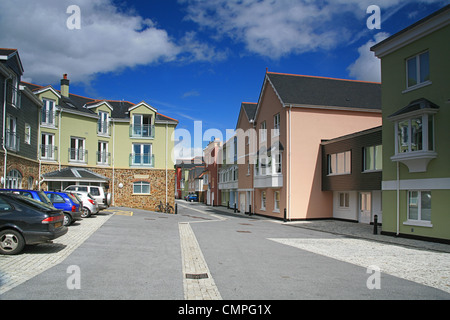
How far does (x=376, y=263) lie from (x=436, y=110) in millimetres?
7595

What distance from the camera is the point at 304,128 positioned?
86.2 feet

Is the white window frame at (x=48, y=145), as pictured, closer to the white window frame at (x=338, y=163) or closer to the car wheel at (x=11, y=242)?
the white window frame at (x=338, y=163)

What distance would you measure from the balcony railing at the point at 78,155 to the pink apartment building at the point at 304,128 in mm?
15417

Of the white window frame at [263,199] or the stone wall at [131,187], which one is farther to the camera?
the stone wall at [131,187]

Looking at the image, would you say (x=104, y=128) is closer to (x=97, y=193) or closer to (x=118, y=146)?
(x=118, y=146)

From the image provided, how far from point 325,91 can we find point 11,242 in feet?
78.9

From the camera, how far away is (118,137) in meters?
34.9

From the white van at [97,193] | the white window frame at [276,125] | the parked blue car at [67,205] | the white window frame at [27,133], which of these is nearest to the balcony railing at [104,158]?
the white window frame at [27,133]

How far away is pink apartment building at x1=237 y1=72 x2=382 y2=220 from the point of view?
2602 centimetres

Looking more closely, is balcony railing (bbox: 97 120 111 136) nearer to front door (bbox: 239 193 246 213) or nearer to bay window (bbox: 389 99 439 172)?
front door (bbox: 239 193 246 213)

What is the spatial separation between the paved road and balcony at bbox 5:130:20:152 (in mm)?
11113

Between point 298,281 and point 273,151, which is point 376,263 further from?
point 273,151

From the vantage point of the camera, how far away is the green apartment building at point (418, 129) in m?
14.1
